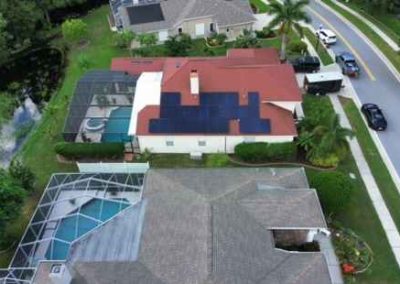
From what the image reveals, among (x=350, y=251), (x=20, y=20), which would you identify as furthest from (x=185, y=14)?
(x=350, y=251)

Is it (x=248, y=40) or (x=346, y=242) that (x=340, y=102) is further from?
(x=346, y=242)

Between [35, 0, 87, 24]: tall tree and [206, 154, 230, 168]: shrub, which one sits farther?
[35, 0, 87, 24]: tall tree

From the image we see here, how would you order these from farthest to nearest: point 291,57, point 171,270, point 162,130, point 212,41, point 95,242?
point 212,41 → point 291,57 → point 162,130 → point 95,242 → point 171,270

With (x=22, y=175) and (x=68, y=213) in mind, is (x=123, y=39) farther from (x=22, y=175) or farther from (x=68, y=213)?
(x=68, y=213)

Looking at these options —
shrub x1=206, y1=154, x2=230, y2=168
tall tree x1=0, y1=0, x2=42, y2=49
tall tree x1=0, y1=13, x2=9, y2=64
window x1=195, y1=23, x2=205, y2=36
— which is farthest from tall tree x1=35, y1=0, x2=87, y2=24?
shrub x1=206, y1=154, x2=230, y2=168

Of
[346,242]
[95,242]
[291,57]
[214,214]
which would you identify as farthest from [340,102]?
[95,242]

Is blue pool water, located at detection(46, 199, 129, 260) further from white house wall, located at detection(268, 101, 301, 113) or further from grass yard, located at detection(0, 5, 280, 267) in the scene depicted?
white house wall, located at detection(268, 101, 301, 113)

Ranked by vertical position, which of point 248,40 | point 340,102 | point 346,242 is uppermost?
point 248,40
